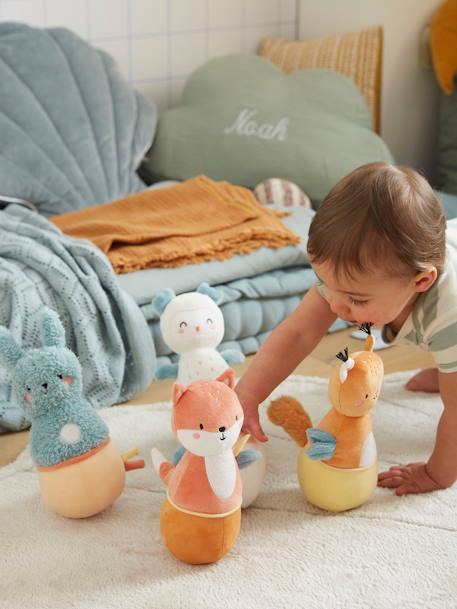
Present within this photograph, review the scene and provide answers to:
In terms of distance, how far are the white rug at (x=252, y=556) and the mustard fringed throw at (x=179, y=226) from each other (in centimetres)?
58

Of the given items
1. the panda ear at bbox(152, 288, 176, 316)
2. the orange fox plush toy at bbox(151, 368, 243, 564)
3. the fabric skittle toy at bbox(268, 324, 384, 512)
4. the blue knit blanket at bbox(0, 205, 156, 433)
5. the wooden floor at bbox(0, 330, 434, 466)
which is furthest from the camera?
the wooden floor at bbox(0, 330, 434, 466)

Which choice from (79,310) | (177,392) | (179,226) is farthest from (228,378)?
(179,226)

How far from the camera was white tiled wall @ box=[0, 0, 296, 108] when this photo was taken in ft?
8.11

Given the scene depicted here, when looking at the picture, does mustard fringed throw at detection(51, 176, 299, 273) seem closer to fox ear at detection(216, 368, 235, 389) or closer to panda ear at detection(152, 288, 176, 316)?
panda ear at detection(152, 288, 176, 316)

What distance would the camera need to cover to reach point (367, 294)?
48.3 inches

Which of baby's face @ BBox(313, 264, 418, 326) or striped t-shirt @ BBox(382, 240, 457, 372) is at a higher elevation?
baby's face @ BBox(313, 264, 418, 326)

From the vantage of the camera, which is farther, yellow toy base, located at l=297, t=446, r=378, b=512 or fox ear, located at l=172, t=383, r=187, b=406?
yellow toy base, located at l=297, t=446, r=378, b=512

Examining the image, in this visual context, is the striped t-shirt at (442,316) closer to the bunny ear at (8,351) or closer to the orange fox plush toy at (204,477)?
the orange fox plush toy at (204,477)

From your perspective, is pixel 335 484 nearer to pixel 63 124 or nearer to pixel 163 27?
pixel 63 124

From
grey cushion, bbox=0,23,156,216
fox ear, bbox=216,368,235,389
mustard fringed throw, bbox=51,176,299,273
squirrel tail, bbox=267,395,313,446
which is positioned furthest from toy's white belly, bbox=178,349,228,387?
grey cushion, bbox=0,23,156,216

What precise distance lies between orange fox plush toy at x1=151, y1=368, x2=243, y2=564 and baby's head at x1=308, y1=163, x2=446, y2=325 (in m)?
0.22

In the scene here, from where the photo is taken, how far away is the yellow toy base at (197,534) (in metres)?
1.17

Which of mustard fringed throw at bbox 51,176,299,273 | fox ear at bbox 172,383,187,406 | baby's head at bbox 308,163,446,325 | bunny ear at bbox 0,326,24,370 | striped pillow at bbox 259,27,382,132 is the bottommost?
mustard fringed throw at bbox 51,176,299,273

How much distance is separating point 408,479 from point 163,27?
178cm
